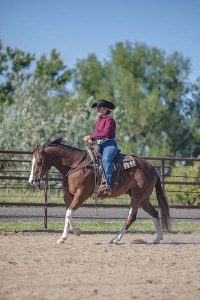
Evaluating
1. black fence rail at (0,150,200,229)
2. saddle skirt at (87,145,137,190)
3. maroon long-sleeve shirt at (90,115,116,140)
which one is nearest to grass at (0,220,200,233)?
black fence rail at (0,150,200,229)

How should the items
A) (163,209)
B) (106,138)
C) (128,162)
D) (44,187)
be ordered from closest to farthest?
(106,138) < (128,162) < (163,209) < (44,187)

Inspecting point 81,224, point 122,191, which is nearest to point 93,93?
point 81,224

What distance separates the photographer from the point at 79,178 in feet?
37.1

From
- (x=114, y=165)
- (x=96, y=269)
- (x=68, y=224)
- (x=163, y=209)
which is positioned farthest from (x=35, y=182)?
(x=96, y=269)

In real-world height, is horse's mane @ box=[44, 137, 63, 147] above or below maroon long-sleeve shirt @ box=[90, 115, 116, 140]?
below

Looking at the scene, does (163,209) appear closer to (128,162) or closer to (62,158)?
(128,162)

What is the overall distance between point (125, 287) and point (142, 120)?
42115 millimetres

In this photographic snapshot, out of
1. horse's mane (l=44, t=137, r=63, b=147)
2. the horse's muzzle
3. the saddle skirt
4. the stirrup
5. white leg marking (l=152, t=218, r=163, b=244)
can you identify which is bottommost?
white leg marking (l=152, t=218, r=163, b=244)

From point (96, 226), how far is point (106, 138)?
13.7ft

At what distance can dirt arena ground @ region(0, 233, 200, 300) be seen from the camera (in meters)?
6.31

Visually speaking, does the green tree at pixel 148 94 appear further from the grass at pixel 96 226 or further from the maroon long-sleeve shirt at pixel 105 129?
the maroon long-sleeve shirt at pixel 105 129

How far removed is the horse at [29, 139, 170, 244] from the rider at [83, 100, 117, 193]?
12.6 inches

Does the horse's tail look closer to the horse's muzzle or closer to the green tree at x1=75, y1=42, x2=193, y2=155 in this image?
the horse's muzzle

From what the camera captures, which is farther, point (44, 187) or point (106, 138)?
point (44, 187)
